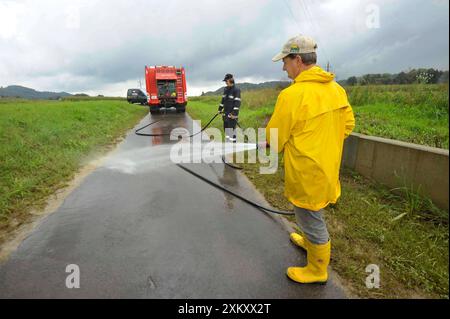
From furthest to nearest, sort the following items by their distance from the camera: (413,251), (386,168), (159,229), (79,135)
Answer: (79,135), (386,168), (159,229), (413,251)

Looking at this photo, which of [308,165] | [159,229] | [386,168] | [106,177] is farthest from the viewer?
[106,177]

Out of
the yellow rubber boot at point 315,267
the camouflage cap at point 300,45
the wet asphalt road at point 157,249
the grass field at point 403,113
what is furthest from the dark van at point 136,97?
the yellow rubber boot at point 315,267

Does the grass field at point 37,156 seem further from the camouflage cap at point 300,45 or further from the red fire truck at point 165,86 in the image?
the red fire truck at point 165,86

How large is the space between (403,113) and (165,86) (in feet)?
54.2

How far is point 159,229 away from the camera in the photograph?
3.43m

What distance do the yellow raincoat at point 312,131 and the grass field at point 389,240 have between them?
37.8 inches

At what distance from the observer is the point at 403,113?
687cm

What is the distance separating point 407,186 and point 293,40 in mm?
2897

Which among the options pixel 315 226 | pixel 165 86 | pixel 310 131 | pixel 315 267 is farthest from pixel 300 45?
pixel 165 86

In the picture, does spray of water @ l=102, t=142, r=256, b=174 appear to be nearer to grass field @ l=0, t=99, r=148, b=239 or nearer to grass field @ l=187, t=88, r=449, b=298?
grass field @ l=0, t=99, r=148, b=239

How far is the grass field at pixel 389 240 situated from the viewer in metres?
2.42
